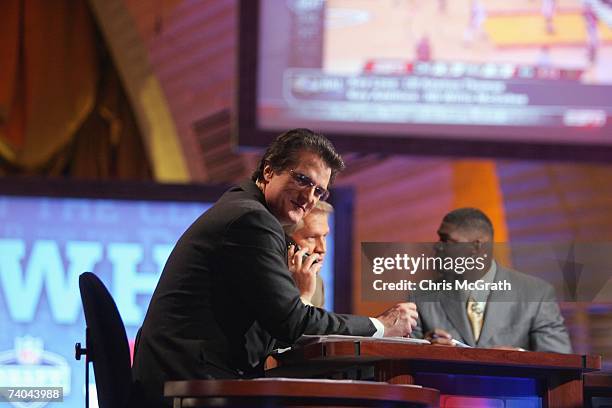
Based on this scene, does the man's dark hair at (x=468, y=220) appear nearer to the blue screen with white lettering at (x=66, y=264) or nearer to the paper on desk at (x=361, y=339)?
the paper on desk at (x=361, y=339)

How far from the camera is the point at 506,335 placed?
3.18 m

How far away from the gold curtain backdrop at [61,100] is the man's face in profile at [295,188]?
3265 millimetres

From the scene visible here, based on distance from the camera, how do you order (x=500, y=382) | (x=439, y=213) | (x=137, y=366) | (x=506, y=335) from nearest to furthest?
(x=500, y=382) < (x=137, y=366) < (x=506, y=335) < (x=439, y=213)

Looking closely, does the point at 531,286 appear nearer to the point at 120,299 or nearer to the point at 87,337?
the point at 87,337

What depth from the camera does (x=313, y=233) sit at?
337cm

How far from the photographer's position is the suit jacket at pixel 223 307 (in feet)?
7.57

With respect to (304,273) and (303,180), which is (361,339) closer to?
(303,180)

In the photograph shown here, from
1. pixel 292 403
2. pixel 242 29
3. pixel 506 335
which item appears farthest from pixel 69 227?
pixel 292 403

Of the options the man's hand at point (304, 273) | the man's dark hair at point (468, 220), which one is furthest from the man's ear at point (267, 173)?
the man's dark hair at point (468, 220)

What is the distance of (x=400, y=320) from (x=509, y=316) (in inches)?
29.9

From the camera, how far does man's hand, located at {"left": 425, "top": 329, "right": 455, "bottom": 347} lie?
2461mm

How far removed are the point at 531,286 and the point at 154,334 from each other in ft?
2.95

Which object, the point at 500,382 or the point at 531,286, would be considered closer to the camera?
the point at 500,382

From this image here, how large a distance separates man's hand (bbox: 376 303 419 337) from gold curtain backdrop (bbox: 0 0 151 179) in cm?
352
